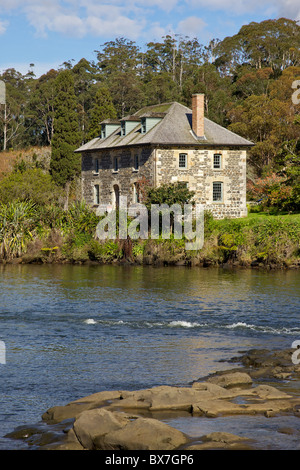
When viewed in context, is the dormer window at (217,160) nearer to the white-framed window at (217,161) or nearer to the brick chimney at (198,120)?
the white-framed window at (217,161)

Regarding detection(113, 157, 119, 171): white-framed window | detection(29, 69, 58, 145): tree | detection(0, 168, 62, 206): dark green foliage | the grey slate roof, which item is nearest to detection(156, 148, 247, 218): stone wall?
the grey slate roof

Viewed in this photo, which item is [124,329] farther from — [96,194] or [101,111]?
[101,111]

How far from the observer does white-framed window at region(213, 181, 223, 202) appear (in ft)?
182

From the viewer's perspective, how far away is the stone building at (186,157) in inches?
2120

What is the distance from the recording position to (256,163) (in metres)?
70.6

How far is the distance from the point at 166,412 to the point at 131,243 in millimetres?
32643

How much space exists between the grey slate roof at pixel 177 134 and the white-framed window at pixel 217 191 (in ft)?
10.4

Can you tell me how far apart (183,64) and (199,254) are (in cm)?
6666

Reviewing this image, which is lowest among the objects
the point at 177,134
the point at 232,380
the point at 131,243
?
the point at 232,380

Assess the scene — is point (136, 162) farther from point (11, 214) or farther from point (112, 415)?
point (112, 415)

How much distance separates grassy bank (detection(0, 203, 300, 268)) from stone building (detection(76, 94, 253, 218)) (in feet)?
24.8

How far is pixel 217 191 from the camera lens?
5559 centimetres

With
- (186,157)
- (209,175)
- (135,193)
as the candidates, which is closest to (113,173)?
(135,193)

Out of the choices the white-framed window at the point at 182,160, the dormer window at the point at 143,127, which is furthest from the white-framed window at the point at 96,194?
the white-framed window at the point at 182,160
